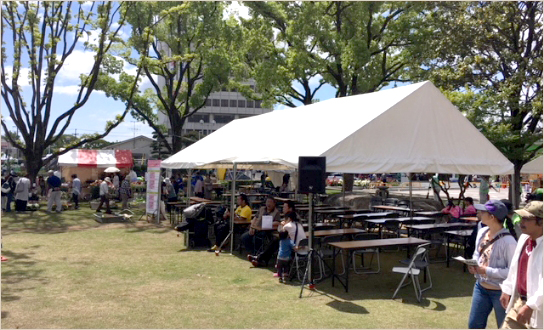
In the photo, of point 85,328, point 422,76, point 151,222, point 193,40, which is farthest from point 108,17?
point 85,328

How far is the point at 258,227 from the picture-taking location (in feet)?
30.7

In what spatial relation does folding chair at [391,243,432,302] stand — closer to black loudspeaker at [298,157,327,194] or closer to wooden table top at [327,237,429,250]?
wooden table top at [327,237,429,250]

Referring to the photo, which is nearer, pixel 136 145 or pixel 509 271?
pixel 509 271

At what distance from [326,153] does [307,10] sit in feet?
52.4

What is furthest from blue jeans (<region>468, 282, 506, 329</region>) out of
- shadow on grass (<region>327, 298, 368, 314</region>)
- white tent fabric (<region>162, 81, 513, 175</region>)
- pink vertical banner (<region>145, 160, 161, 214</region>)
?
pink vertical banner (<region>145, 160, 161, 214</region>)

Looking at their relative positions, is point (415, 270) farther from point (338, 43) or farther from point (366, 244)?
point (338, 43)

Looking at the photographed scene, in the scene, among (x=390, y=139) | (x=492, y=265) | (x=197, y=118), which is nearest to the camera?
(x=492, y=265)

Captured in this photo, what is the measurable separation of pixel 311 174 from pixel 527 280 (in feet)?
12.8

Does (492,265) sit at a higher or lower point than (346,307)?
higher

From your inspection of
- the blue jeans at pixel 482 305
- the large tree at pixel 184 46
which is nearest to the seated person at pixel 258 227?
the blue jeans at pixel 482 305

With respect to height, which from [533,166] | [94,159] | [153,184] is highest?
Result: [94,159]

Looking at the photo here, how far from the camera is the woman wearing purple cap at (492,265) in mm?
3928

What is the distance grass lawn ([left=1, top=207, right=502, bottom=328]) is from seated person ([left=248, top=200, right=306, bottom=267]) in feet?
0.81

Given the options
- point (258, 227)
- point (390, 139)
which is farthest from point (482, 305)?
point (258, 227)
